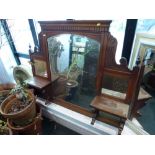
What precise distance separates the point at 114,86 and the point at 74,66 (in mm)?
411

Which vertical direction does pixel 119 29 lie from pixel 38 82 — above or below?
above

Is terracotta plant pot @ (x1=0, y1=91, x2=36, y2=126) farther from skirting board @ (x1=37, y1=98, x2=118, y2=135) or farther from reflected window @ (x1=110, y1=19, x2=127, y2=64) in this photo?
reflected window @ (x1=110, y1=19, x2=127, y2=64)

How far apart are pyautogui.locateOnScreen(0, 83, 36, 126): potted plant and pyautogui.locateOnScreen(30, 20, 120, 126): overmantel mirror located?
261 mm

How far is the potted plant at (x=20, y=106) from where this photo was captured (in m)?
1.08

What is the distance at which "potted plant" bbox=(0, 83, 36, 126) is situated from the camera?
108 centimetres

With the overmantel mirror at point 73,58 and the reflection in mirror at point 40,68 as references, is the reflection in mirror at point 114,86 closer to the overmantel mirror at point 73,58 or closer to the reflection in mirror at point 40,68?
the overmantel mirror at point 73,58

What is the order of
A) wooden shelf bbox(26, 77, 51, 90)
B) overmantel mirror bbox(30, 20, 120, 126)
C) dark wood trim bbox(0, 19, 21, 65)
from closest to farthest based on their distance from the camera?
overmantel mirror bbox(30, 20, 120, 126) < wooden shelf bbox(26, 77, 51, 90) < dark wood trim bbox(0, 19, 21, 65)

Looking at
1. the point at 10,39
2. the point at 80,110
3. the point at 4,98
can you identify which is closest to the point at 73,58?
the point at 80,110

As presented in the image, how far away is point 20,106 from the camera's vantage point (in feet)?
3.85

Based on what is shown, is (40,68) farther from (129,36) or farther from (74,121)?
(129,36)

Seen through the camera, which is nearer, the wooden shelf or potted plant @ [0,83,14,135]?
potted plant @ [0,83,14,135]

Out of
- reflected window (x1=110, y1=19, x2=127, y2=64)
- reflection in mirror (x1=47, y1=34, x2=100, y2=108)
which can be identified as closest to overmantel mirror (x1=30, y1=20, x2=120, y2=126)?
reflection in mirror (x1=47, y1=34, x2=100, y2=108)

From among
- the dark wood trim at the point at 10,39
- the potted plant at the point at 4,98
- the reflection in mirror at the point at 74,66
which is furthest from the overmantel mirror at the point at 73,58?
the dark wood trim at the point at 10,39
